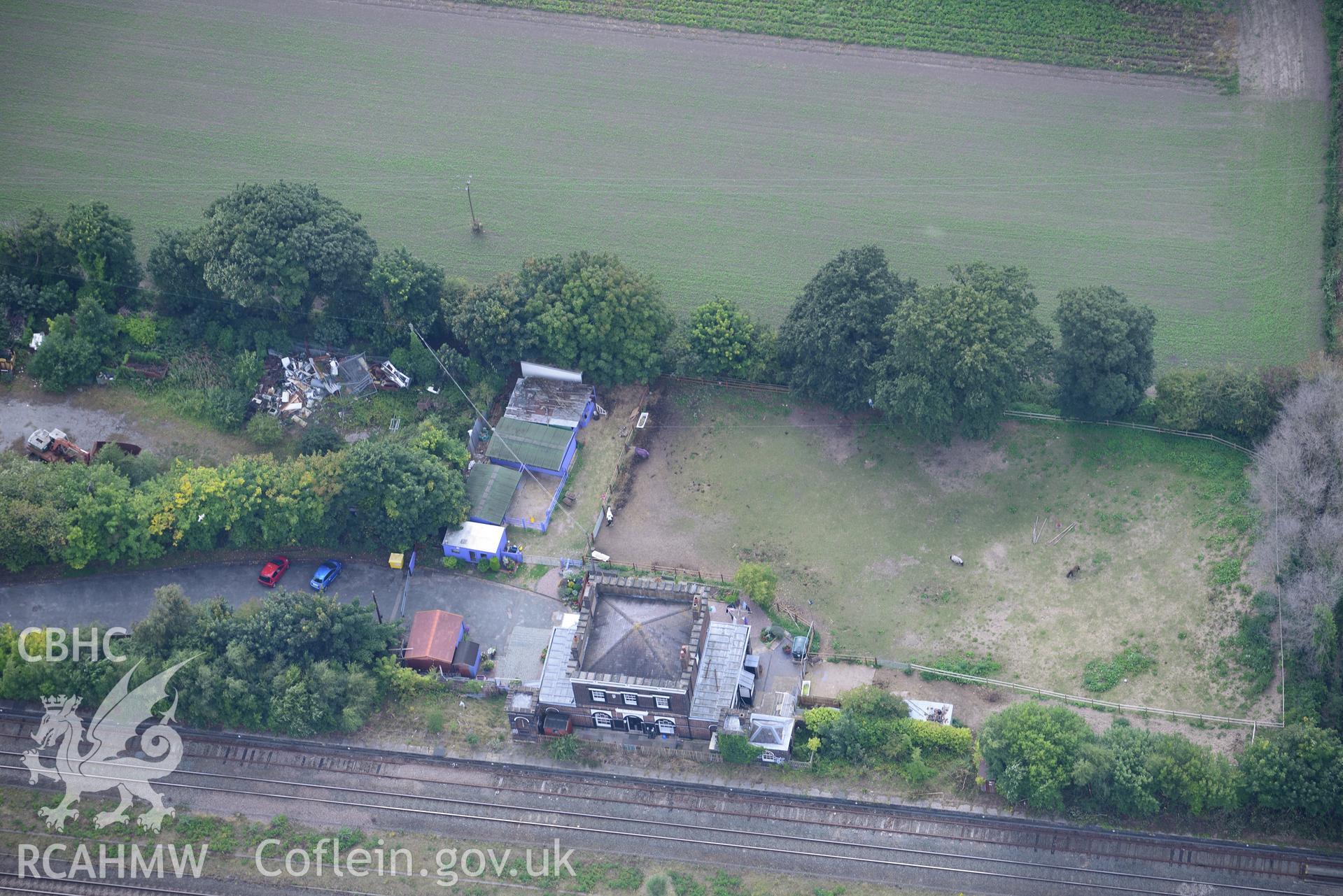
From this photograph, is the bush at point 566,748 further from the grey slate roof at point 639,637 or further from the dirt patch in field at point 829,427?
the dirt patch in field at point 829,427

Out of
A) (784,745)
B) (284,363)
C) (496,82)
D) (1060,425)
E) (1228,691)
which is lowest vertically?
(784,745)

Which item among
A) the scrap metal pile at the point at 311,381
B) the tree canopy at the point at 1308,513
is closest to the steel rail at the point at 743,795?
the tree canopy at the point at 1308,513

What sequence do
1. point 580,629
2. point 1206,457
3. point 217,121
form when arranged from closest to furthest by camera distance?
point 580,629, point 1206,457, point 217,121

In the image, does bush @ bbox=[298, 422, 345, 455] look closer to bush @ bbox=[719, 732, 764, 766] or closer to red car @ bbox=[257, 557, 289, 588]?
red car @ bbox=[257, 557, 289, 588]

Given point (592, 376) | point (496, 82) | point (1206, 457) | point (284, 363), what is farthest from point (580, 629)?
point (496, 82)

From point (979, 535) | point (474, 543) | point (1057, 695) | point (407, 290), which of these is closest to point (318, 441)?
point (407, 290)

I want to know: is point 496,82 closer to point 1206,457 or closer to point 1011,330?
point 1011,330

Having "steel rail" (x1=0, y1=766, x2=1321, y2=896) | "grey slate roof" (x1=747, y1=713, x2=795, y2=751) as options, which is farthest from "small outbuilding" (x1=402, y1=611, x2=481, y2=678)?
"grey slate roof" (x1=747, y1=713, x2=795, y2=751)
